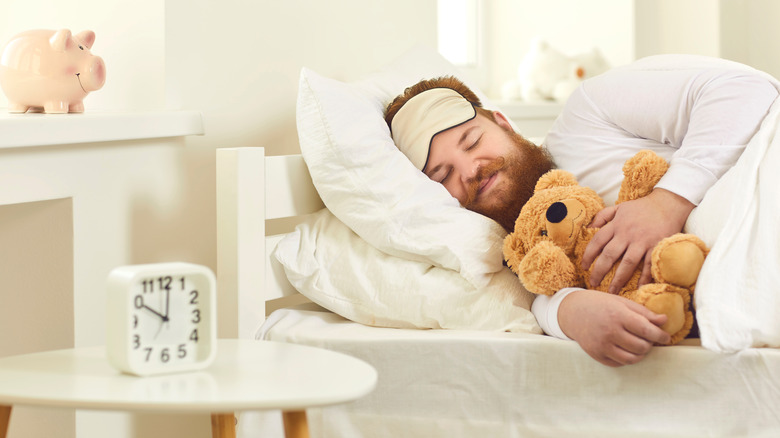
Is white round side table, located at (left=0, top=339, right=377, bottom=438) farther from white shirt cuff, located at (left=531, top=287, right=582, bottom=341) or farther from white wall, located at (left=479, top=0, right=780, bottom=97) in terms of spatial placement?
white wall, located at (left=479, top=0, right=780, bottom=97)

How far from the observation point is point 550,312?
1.09 m

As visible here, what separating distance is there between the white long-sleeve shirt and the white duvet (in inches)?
3.1

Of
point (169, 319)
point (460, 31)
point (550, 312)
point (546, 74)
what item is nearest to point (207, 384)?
point (169, 319)

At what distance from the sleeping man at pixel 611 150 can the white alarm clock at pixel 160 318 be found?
0.46 m

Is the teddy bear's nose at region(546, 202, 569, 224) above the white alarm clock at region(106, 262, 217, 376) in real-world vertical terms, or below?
above

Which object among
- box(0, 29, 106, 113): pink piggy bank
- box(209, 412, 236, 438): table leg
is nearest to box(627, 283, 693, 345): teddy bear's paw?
box(209, 412, 236, 438): table leg

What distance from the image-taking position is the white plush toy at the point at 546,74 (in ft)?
8.57

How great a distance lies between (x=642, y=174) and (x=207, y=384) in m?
0.68

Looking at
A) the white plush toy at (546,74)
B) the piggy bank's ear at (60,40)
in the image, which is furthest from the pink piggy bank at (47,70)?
the white plush toy at (546,74)

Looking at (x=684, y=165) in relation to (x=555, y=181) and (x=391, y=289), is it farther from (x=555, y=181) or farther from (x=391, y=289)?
(x=391, y=289)

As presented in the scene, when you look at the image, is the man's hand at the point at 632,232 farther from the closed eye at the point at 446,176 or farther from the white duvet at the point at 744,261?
the closed eye at the point at 446,176

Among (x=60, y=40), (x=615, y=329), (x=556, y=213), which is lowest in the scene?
(x=615, y=329)

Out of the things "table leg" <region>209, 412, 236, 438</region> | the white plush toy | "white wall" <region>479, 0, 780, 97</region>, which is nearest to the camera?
"table leg" <region>209, 412, 236, 438</region>

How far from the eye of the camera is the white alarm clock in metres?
0.76
